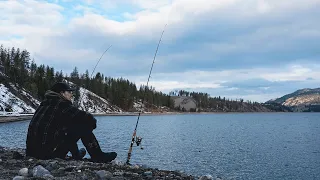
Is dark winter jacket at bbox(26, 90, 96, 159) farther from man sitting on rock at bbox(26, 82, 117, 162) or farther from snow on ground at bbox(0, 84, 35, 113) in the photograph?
snow on ground at bbox(0, 84, 35, 113)

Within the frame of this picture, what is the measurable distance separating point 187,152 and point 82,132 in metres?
28.5

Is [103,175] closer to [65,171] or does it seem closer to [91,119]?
[65,171]

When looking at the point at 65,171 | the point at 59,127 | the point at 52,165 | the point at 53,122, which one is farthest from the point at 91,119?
the point at 52,165

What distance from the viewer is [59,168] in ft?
33.6

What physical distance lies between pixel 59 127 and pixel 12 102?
130 metres

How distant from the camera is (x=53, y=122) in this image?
885 centimetres

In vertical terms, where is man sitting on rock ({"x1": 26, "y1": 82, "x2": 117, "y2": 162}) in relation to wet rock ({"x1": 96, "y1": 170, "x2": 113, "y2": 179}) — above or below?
above

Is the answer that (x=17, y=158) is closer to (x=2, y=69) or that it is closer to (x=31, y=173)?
(x=31, y=173)

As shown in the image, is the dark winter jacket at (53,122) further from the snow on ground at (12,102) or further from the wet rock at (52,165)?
the snow on ground at (12,102)

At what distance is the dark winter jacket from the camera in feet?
28.6

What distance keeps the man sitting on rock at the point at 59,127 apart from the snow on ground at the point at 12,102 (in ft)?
398

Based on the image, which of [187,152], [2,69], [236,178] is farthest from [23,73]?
[236,178]

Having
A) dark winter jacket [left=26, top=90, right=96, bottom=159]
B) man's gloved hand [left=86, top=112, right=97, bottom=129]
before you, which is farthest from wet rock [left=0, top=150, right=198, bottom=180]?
man's gloved hand [left=86, top=112, right=97, bottom=129]

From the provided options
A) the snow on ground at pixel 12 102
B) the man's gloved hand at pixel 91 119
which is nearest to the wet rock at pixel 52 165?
the man's gloved hand at pixel 91 119
